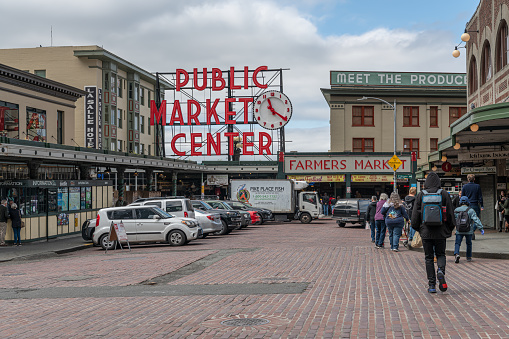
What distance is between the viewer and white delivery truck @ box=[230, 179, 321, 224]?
41250 mm

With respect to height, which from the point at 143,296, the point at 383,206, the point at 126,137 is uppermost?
the point at 126,137

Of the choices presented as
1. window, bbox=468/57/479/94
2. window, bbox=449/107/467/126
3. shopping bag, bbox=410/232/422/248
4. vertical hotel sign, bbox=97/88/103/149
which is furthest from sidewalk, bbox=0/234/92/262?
window, bbox=449/107/467/126

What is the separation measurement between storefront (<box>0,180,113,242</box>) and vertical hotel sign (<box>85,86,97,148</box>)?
18.7m

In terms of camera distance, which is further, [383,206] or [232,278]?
[383,206]

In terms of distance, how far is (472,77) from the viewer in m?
34.1

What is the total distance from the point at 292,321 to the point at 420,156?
5425 cm

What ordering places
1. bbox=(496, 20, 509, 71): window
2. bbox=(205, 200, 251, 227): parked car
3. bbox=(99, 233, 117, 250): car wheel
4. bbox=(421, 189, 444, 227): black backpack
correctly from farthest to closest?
bbox=(205, 200, 251, 227): parked car
bbox=(496, 20, 509, 71): window
bbox=(99, 233, 117, 250): car wheel
bbox=(421, 189, 444, 227): black backpack

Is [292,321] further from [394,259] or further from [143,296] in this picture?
[394,259]

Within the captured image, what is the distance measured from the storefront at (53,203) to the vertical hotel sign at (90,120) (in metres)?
18.7

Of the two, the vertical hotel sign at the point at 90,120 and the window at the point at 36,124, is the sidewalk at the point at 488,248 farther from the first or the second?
the vertical hotel sign at the point at 90,120

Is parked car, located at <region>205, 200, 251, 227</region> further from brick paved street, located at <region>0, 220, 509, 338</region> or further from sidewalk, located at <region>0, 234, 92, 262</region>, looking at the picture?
brick paved street, located at <region>0, 220, 509, 338</region>

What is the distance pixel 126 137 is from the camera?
6062 cm

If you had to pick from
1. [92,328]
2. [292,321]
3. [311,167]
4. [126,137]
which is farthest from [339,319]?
[126,137]

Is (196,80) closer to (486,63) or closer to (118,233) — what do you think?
(486,63)
